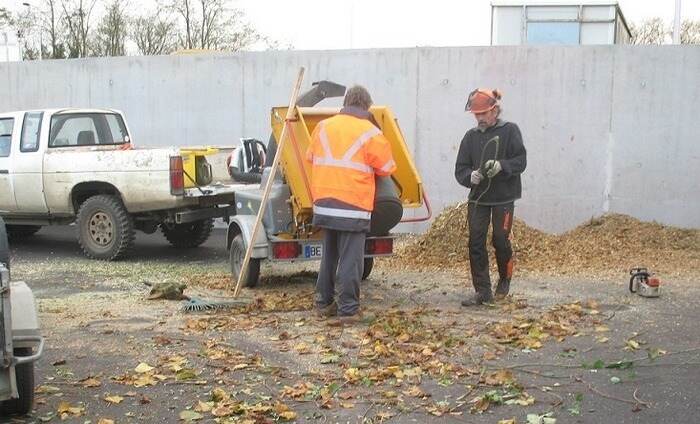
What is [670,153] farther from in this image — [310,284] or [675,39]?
[310,284]

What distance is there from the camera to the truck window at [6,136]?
35.2 ft

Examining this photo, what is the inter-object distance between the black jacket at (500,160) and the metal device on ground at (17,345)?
3.90m

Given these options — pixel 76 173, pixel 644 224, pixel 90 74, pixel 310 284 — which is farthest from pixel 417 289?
pixel 90 74

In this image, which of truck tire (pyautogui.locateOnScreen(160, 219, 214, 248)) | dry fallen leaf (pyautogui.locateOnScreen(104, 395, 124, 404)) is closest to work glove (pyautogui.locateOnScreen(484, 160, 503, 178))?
dry fallen leaf (pyautogui.locateOnScreen(104, 395, 124, 404))

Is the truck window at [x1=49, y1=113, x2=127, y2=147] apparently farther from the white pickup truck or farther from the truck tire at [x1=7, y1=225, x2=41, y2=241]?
the truck tire at [x1=7, y1=225, x2=41, y2=241]

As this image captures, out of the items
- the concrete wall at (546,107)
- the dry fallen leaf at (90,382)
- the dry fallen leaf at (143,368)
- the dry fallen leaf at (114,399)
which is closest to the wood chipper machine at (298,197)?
the dry fallen leaf at (143,368)

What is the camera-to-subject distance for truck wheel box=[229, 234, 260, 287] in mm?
7910

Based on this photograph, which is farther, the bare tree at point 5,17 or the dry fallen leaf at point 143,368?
the bare tree at point 5,17

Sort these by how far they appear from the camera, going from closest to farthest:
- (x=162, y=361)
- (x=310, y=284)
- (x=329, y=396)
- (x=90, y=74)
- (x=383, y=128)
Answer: (x=329, y=396) < (x=162, y=361) < (x=383, y=128) < (x=310, y=284) < (x=90, y=74)

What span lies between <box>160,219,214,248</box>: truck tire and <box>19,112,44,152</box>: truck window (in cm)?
201

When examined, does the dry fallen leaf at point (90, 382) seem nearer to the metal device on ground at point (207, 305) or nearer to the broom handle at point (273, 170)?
the metal device on ground at point (207, 305)

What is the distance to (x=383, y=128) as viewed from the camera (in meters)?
7.59

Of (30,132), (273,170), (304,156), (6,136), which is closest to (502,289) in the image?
(304,156)

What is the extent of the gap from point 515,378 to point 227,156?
244 inches
